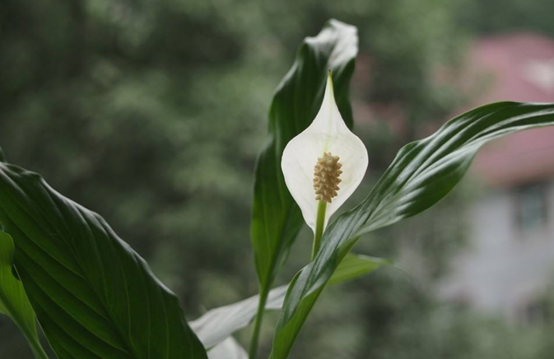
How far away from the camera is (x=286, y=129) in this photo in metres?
0.44

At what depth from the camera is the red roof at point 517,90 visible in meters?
4.12

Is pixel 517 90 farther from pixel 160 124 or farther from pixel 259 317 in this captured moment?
pixel 259 317

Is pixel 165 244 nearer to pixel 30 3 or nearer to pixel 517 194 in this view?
pixel 30 3

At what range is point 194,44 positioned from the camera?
282 centimetres

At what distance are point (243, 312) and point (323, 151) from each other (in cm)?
15

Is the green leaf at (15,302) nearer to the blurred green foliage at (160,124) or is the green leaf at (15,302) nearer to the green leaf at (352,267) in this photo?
the green leaf at (352,267)

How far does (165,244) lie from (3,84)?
0.77m

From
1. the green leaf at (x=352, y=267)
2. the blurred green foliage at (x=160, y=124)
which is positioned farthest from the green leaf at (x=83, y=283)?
the blurred green foliage at (x=160, y=124)

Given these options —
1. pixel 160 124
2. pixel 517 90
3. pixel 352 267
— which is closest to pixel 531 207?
pixel 517 90

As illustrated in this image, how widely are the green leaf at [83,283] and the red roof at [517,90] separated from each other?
352 centimetres

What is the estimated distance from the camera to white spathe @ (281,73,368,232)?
0.32 meters

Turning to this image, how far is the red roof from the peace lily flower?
11.4 feet

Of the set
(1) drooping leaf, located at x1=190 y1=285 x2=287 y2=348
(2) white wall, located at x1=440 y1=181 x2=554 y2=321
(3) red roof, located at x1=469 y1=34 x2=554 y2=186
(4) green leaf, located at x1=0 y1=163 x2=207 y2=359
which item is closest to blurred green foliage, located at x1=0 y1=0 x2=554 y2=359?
(3) red roof, located at x1=469 y1=34 x2=554 y2=186

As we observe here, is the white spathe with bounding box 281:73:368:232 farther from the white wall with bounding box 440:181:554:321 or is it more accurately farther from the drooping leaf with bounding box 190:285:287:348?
the white wall with bounding box 440:181:554:321
